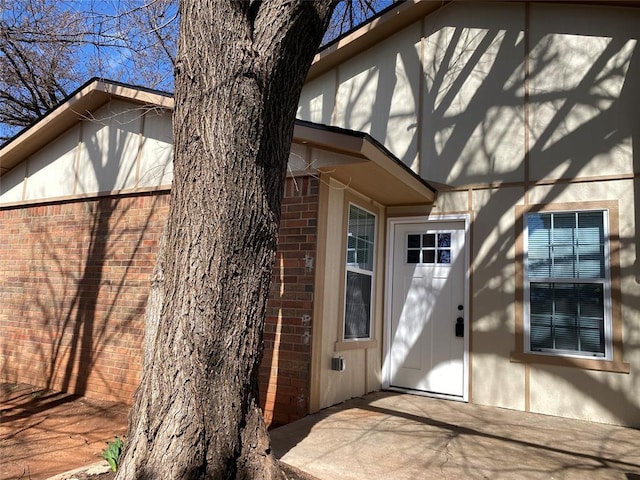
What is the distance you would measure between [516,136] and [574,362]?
300 cm

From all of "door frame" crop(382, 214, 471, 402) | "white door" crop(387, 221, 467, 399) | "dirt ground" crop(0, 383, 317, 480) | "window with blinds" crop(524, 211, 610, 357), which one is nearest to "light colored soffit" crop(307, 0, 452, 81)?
"door frame" crop(382, 214, 471, 402)

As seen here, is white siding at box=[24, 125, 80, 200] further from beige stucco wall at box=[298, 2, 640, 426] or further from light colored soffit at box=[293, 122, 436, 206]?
beige stucco wall at box=[298, 2, 640, 426]

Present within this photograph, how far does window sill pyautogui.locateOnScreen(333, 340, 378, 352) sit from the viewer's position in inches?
243

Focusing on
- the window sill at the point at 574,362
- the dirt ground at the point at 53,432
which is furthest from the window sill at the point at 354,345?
the dirt ground at the point at 53,432

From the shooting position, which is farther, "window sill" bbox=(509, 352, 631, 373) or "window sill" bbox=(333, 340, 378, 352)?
"window sill" bbox=(333, 340, 378, 352)

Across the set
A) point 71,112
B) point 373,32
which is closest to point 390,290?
point 373,32

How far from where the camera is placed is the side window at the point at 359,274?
6.63 m

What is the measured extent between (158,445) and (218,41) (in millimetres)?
2482

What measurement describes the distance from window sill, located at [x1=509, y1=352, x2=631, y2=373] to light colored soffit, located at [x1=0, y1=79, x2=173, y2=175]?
5.54 meters

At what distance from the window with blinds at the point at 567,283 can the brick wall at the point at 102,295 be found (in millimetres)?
2960

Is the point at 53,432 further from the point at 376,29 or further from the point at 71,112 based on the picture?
the point at 376,29

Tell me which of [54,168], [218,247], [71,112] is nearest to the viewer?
[218,247]

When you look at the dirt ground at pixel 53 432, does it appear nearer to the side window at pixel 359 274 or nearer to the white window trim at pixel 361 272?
the white window trim at pixel 361 272

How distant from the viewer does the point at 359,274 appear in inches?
272
